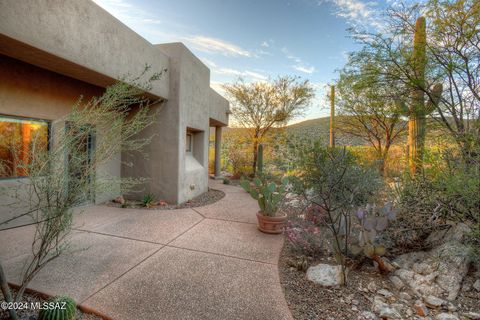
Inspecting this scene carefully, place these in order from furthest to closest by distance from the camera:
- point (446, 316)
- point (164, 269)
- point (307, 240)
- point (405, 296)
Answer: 1. point (307, 240)
2. point (164, 269)
3. point (405, 296)
4. point (446, 316)

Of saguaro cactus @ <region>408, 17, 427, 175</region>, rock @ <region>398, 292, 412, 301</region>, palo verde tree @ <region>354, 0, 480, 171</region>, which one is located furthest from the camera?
saguaro cactus @ <region>408, 17, 427, 175</region>

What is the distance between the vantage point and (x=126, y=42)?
479 centimetres

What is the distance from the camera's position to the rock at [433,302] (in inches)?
94.8

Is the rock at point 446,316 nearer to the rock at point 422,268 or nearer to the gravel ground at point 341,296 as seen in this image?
the gravel ground at point 341,296

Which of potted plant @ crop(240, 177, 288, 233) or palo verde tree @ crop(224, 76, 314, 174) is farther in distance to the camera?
palo verde tree @ crop(224, 76, 314, 174)

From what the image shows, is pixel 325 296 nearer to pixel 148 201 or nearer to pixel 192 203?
pixel 192 203

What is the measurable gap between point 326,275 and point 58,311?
2796 mm

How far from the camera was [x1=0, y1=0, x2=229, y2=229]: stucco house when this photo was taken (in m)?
3.23

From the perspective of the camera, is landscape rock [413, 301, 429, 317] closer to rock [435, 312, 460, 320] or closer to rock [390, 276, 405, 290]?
rock [435, 312, 460, 320]

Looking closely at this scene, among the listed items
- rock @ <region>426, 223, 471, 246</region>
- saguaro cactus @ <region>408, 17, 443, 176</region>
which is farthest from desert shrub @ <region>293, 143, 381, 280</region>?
saguaro cactus @ <region>408, 17, 443, 176</region>

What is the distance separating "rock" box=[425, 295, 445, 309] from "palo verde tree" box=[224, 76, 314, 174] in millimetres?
11408

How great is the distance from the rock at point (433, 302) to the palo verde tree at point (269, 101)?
11.4 meters

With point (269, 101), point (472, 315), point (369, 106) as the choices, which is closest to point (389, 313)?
point (472, 315)

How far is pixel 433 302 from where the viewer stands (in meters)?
2.43
